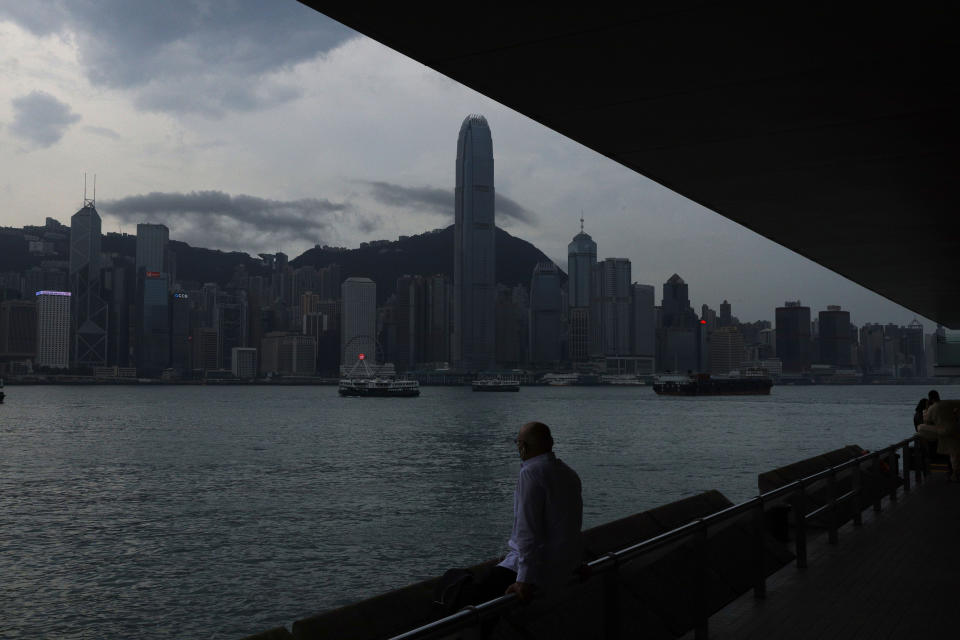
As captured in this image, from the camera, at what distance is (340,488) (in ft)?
141

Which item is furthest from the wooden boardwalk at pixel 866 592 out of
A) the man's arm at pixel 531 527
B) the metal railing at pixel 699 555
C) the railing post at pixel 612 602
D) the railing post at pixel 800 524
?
the man's arm at pixel 531 527

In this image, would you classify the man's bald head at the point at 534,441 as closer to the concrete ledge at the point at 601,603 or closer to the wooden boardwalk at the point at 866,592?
the concrete ledge at the point at 601,603

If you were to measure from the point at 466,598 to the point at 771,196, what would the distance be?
6.59 metres

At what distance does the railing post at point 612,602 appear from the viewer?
209 inches

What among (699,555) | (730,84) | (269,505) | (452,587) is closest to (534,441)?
(452,587)

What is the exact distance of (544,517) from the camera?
15.7 feet

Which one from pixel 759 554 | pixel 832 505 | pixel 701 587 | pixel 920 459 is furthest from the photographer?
pixel 920 459

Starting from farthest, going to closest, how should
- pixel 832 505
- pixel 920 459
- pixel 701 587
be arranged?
pixel 920 459, pixel 832 505, pixel 701 587

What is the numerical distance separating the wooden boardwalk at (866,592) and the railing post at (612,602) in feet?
6.10

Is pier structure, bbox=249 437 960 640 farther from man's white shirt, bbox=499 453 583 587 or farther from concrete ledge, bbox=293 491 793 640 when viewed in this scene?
man's white shirt, bbox=499 453 583 587

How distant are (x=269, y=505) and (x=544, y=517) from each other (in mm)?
35433

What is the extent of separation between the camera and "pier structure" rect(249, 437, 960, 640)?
5066mm

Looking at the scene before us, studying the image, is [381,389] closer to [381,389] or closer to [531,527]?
[381,389]

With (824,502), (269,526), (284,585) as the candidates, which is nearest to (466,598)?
(824,502)
